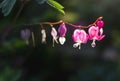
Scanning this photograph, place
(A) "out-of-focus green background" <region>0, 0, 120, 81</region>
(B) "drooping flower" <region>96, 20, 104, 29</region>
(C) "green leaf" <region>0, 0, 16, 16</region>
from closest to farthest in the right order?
(C) "green leaf" <region>0, 0, 16, 16</region>
(B) "drooping flower" <region>96, 20, 104, 29</region>
(A) "out-of-focus green background" <region>0, 0, 120, 81</region>

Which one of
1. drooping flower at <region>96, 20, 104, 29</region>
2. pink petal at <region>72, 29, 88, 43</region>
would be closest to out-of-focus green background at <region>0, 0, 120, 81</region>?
pink petal at <region>72, 29, 88, 43</region>

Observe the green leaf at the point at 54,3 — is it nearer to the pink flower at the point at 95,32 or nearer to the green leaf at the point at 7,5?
the green leaf at the point at 7,5

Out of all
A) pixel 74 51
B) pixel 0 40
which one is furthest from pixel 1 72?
pixel 74 51

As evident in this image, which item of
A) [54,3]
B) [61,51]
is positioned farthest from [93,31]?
[61,51]

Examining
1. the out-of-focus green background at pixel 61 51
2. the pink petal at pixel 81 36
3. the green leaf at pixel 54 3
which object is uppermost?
the green leaf at pixel 54 3

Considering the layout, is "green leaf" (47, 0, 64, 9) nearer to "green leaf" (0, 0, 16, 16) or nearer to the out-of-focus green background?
"green leaf" (0, 0, 16, 16)

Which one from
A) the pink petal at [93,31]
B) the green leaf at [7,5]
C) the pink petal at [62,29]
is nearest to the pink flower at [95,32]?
the pink petal at [93,31]

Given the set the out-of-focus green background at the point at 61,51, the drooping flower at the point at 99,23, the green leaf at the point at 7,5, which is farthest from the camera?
the out-of-focus green background at the point at 61,51

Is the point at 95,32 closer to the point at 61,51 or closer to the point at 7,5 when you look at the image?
the point at 7,5
